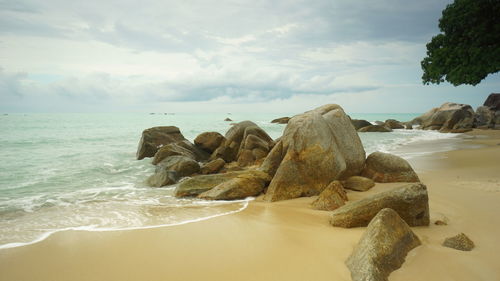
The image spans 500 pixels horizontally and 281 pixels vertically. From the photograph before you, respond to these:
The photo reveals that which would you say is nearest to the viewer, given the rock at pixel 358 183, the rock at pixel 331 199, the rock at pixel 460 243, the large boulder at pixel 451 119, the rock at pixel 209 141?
the rock at pixel 460 243

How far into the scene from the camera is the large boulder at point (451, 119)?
3294cm

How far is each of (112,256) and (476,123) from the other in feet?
135

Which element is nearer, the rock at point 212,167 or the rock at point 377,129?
the rock at point 212,167

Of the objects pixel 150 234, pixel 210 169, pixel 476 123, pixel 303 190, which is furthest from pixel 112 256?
pixel 476 123

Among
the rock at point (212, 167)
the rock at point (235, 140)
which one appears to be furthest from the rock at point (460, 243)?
the rock at point (235, 140)

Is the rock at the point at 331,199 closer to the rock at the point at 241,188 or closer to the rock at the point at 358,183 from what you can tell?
the rock at the point at 358,183

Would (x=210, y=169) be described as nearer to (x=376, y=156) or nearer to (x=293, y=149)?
(x=293, y=149)

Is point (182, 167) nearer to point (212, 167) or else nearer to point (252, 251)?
point (212, 167)

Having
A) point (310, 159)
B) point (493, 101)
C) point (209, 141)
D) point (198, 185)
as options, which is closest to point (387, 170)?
point (310, 159)

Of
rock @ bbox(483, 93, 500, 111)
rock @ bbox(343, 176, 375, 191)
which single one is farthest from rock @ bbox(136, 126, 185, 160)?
rock @ bbox(483, 93, 500, 111)

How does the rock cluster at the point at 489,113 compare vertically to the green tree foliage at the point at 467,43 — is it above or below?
below

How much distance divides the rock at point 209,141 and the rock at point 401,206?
39.3 ft

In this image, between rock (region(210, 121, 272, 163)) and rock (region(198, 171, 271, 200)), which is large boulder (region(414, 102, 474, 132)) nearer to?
rock (region(210, 121, 272, 163))

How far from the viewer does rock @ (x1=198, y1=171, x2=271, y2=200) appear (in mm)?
8148
